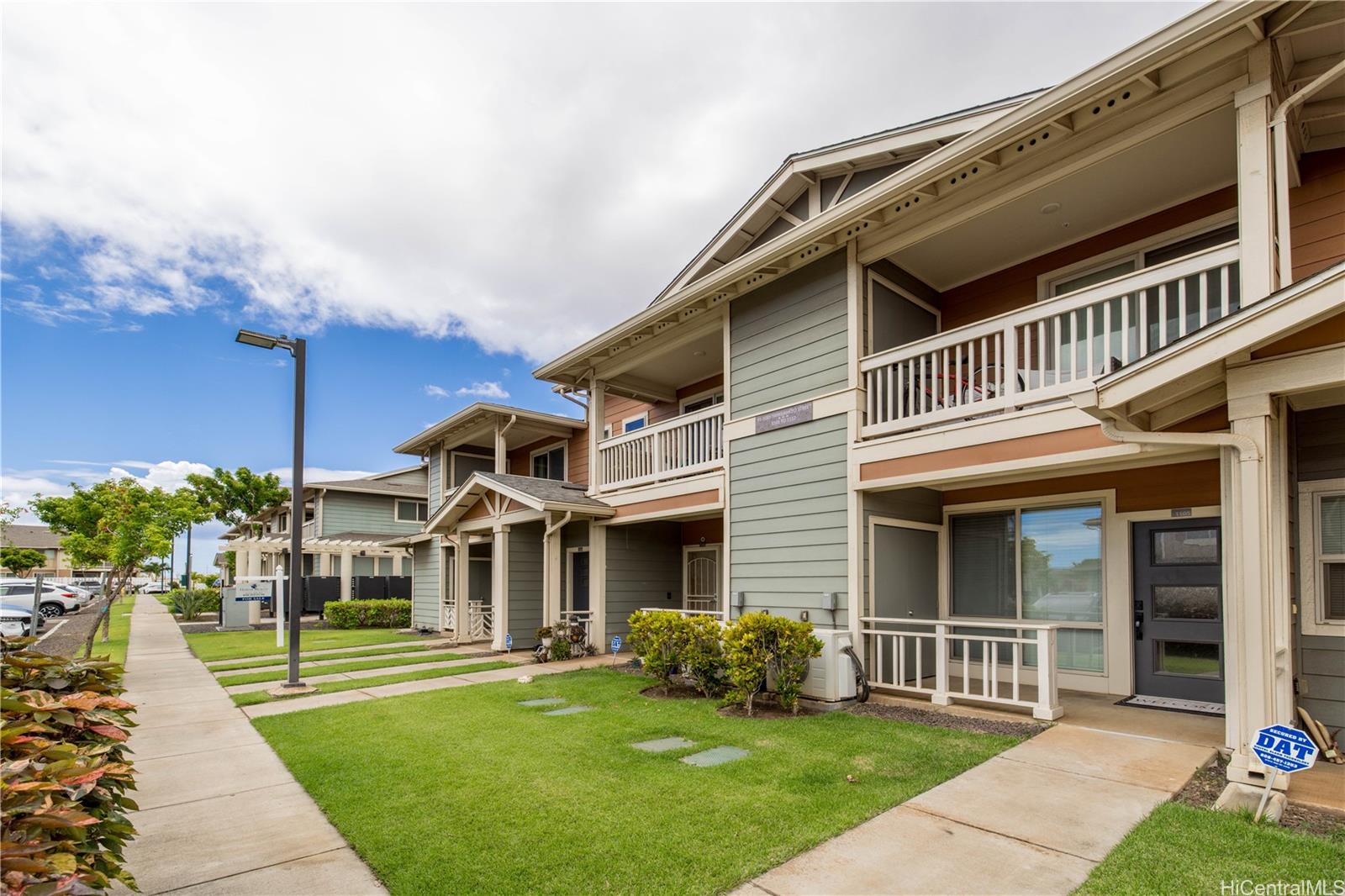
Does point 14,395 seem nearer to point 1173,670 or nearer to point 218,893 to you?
point 218,893

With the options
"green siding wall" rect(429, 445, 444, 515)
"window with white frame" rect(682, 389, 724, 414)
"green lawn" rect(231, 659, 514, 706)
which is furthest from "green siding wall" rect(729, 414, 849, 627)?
"green siding wall" rect(429, 445, 444, 515)

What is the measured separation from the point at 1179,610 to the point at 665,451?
23.8ft

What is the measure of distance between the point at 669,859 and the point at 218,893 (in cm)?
239

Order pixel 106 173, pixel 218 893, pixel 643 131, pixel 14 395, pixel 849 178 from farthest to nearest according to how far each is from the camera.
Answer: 1. pixel 643 131
2. pixel 849 178
3. pixel 106 173
4. pixel 218 893
5. pixel 14 395

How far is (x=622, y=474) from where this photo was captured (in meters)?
12.6

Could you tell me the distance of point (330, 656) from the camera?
527 inches

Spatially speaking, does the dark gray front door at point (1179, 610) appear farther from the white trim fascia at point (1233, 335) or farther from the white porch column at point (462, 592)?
the white porch column at point (462, 592)

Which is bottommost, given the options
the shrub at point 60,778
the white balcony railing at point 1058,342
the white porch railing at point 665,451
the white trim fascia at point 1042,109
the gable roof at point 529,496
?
the shrub at point 60,778

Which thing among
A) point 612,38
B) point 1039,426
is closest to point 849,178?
point 612,38

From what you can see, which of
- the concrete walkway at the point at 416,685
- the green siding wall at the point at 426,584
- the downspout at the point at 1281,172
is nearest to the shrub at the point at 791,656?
the concrete walkway at the point at 416,685

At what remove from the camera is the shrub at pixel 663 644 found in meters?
8.91

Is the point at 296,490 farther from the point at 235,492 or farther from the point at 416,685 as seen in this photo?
the point at 235,492

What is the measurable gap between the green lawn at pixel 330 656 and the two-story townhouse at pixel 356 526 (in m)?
8.76

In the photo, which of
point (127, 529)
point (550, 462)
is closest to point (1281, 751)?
point (550, 462)
